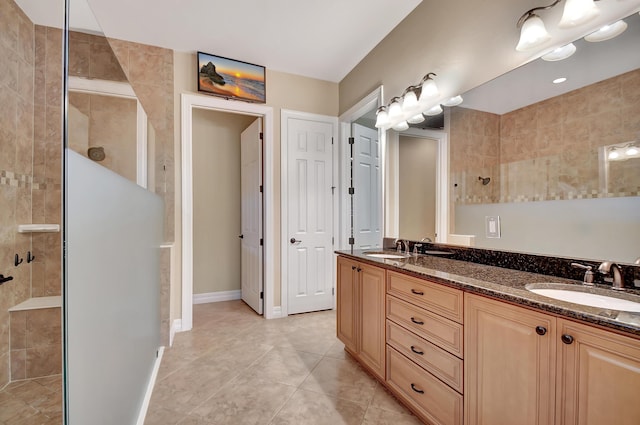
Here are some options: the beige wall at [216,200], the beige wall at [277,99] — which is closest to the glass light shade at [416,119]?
the beige wall at [277,99]

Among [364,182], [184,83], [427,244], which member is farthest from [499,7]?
[184,83]

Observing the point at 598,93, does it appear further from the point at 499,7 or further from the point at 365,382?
the point at 365,382

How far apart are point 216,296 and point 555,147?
3.92 meters

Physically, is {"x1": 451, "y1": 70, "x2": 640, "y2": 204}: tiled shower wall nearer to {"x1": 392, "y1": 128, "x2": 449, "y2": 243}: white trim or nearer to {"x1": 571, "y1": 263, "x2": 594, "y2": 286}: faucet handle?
{"x1": 392, "y1": 128, "x2": 449, "y2": 243}: white trim

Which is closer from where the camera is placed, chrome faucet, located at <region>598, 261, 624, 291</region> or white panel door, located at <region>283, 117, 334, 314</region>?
chrome faucet, located at <region>598, 261, 624, 291</region>

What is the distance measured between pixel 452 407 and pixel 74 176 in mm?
1714

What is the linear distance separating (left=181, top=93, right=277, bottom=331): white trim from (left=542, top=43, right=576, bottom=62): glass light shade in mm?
2466

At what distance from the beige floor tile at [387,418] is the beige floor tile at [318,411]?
0.04 m

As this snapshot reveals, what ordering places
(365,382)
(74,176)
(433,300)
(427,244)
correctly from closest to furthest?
(74,176) → (433,300) → (365,382) → (427,244)

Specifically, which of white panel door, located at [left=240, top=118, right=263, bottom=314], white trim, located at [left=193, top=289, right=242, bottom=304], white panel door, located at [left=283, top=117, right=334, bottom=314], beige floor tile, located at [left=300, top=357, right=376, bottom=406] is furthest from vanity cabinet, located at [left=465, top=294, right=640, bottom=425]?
white trim, located at [left=193, top=289, right=242, bottom=304]

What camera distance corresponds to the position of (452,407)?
1.33 metres

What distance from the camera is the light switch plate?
1683 millimetres

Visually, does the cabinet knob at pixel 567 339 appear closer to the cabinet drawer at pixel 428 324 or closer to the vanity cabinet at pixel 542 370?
the vanity cabinet at pixel 542 370

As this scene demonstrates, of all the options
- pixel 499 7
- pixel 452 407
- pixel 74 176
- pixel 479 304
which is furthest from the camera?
pixel 499 7
